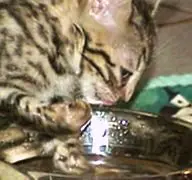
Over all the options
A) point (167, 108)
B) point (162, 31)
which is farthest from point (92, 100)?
point (162, 31)

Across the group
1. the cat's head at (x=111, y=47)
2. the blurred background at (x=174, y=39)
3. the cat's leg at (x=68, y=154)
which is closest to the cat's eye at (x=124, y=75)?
the cat's head at (x=111, y=47)

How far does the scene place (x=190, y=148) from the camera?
4.65ft

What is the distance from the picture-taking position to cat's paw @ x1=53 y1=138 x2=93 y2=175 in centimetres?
131

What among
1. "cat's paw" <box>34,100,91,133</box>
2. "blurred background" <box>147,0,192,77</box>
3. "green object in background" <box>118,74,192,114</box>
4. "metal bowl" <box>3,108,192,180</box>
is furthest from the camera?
"blurred background" <box>147,0,192,77</box>

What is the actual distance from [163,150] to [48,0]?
1.11ft

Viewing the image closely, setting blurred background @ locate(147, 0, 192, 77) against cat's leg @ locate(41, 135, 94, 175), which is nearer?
cat's leg @ locate(41, 135, 94, 175)

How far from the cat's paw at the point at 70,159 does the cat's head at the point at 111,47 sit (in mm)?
124

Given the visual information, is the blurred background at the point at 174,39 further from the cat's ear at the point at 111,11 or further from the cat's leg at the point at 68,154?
the cat's leg at the point at 68,154

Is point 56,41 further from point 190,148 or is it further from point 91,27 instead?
point 190,148

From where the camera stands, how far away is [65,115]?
4.12 feet

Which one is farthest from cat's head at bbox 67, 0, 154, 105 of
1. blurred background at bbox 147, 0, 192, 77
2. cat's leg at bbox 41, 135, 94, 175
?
blurred background at bbox 147, 0, 192, 77

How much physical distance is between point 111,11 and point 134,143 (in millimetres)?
251

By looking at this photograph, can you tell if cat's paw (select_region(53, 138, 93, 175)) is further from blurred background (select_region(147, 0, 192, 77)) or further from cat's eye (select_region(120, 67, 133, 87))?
blurred background (select_region(147, 0, 192, 77))

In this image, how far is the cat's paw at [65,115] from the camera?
4.10ft
